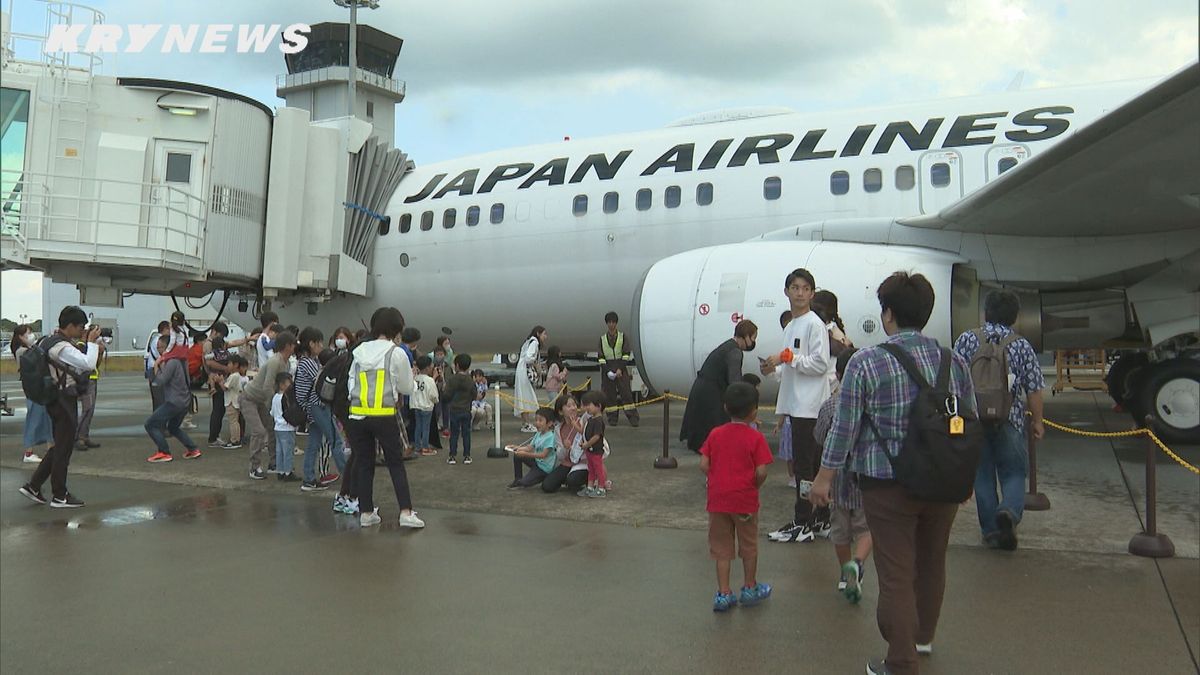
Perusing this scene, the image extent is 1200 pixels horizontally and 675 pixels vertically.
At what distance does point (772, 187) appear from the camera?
10.6 metres

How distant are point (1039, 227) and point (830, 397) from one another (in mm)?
4605

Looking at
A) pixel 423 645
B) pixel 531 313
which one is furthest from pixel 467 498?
pixel 531 313

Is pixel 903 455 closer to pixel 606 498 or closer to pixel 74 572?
pixel 606 498

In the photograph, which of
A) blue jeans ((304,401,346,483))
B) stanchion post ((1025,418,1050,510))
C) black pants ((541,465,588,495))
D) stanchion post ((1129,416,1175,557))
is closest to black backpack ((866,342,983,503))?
stanchion post ((1129,416,1175,557))

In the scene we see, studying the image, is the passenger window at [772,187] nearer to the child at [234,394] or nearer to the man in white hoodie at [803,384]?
the man in white hoodie at [803,384]

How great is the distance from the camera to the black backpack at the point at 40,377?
21.5 feet

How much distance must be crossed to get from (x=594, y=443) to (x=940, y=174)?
562cm

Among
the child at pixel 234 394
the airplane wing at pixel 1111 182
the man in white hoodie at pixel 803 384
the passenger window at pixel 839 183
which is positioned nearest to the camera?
the man in white hoodie at pixel 803 384

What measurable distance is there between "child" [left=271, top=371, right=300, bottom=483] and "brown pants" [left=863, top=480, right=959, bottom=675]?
5.86 metres

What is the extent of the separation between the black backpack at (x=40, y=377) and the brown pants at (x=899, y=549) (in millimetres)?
6101

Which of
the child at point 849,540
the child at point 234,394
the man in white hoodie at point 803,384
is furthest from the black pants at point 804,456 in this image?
the child at point 234,394

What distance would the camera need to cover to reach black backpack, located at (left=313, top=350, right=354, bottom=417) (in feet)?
21.8

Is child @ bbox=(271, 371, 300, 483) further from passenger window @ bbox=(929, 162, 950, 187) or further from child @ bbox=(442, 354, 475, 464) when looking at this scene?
passenger window @ bbox=(929, 162, 950, 187)

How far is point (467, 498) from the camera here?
7.07 meters
